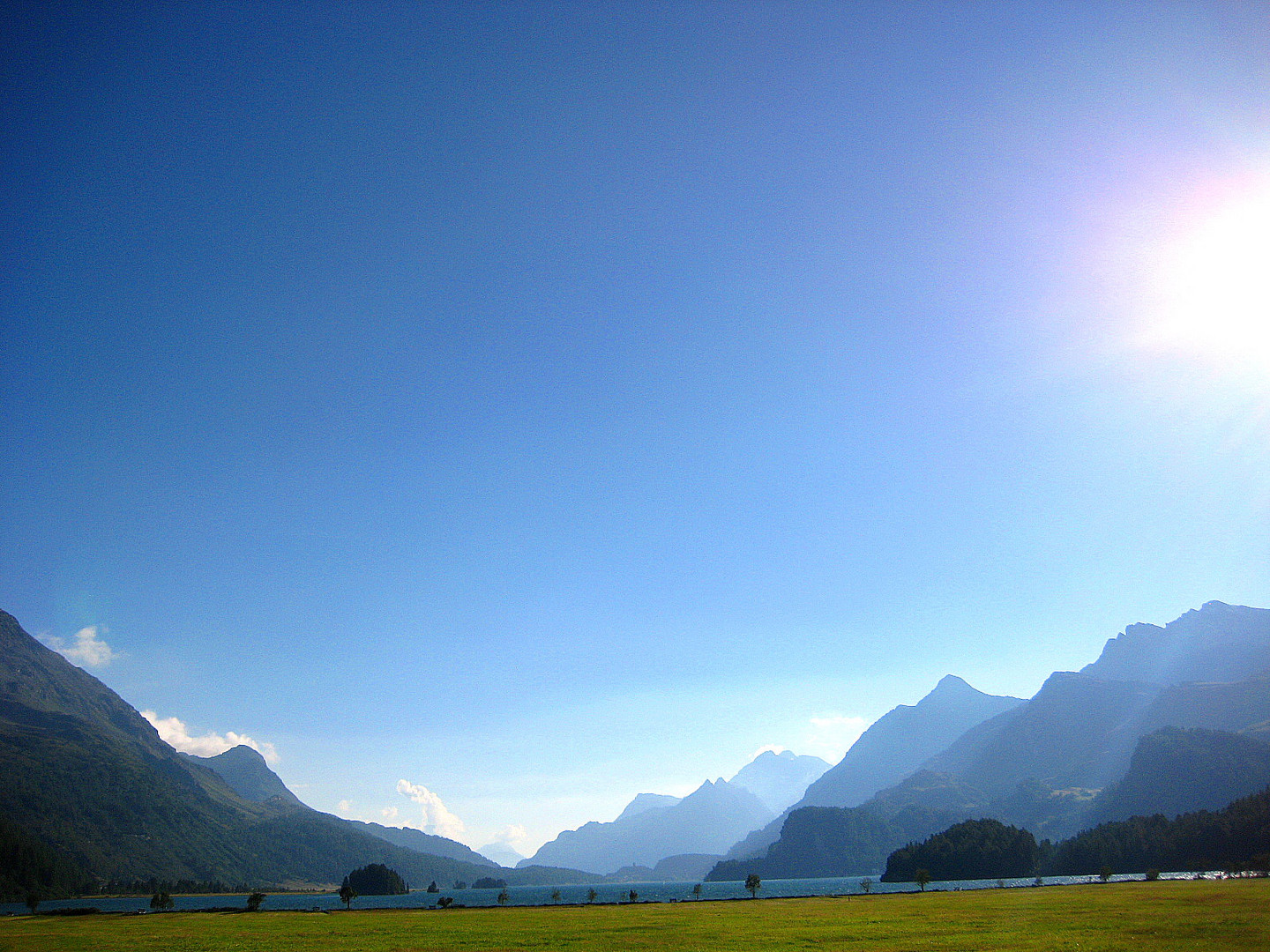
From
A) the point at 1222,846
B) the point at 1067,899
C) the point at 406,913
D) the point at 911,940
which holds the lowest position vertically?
the point at 1222,846

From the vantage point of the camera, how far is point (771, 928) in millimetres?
64125

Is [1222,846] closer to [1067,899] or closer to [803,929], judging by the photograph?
[1067,899]

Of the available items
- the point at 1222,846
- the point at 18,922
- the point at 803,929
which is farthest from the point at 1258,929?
the point at 1222,846

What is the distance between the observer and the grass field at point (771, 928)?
47812mm

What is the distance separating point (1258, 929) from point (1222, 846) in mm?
219869

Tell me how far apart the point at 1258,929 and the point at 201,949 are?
272 ft

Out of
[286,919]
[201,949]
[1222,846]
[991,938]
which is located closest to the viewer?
[991,938]

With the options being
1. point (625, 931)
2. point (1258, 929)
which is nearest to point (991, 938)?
point (1258, 929)

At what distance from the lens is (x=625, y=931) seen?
214ft

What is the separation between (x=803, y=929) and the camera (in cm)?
6150

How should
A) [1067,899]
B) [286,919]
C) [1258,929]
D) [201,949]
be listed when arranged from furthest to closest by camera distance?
1. [286,919]
2. [1067,899]
3. [201,949]
4. [1258,929]

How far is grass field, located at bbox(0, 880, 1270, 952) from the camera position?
47812 millimetres

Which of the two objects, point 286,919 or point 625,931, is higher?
point 625,931

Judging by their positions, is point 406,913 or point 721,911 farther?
point 406,913
